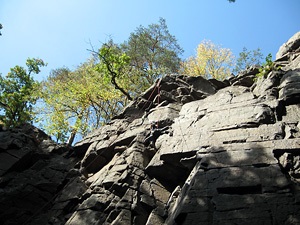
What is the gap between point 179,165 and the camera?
29.8 ft

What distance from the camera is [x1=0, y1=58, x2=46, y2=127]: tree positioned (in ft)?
67.5

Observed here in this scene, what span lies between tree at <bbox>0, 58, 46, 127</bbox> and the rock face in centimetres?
852

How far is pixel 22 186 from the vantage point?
10.2 metres

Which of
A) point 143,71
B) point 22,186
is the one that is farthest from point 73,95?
point 22,186

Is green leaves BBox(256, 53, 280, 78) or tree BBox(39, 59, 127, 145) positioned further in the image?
tree BBox(39, 59, 127, 145)

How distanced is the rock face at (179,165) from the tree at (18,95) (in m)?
8.52

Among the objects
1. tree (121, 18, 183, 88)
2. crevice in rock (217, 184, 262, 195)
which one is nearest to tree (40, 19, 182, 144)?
tree (121, 18, 183, 88)

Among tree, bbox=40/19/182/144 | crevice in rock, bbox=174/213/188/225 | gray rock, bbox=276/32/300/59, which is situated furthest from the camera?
tree, bbox=40/19/182/144

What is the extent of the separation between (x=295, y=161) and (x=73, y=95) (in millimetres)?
17643

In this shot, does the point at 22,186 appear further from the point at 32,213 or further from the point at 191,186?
the point at 191,186

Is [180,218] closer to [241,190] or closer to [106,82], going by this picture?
[241,190]

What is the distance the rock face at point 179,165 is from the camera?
6.58 meters

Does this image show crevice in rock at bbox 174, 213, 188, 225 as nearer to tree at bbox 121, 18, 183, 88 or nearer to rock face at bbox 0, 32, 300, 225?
rock face at bbox 0, 32, 300, 225

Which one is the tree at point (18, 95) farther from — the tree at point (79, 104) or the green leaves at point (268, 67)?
the green leaves at point (268, 67)
